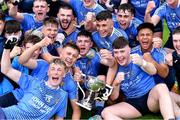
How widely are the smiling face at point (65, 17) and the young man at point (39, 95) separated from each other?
1.62 metres

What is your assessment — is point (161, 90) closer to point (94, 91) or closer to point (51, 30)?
point (94, 91)

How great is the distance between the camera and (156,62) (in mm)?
5172

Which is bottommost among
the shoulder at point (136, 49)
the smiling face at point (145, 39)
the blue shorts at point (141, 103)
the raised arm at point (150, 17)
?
the blue shorts at point (141, 103)

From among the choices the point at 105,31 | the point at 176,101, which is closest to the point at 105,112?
the point at 176,101

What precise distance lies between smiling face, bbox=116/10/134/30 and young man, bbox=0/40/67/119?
1.81 m

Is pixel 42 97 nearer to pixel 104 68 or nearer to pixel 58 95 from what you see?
pixel 58 95

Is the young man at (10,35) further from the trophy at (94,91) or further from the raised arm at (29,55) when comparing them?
the trophy at (94,91)

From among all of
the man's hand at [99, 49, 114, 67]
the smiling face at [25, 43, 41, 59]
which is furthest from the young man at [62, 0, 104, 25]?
the smiling face at [25, 43, 41, 59]

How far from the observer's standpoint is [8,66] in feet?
15.9

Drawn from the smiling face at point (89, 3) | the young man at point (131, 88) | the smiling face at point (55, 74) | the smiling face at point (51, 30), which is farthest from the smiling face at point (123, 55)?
the smiling face at point (89, 3)

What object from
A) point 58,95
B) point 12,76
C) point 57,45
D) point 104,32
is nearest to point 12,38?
point 12,76

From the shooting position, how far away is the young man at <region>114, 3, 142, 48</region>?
20.8 feet

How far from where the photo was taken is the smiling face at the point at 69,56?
16.8 feet

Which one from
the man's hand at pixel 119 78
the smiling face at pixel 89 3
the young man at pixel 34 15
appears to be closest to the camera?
the man's hand at pixel 119 78
